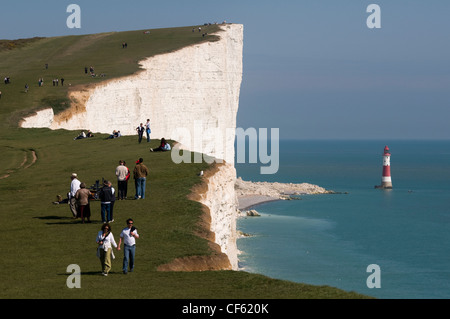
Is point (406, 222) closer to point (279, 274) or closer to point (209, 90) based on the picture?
point (209, 90)

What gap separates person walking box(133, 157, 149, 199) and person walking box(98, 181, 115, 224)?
12.6ft

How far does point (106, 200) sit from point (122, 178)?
4167 millimetres

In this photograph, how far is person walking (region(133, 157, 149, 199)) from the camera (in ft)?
99.0

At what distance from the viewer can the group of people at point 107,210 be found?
2000 cm

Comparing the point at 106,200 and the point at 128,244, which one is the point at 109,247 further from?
the point at 106,200

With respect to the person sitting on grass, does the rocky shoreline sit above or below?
below

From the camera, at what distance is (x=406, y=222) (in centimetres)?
11325

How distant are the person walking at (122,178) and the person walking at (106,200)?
362cm
